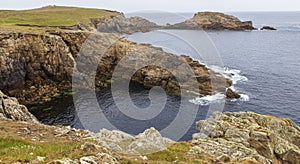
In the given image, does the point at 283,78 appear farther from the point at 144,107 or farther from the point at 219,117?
the point at 219,117

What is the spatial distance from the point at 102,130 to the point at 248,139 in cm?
1805

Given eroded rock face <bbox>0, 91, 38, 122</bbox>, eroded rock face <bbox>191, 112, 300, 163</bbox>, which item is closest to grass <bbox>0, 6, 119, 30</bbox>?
eroded rock face <bbox>0, 91, 38, 122</bbox>

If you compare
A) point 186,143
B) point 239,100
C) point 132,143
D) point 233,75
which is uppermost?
point 132,143

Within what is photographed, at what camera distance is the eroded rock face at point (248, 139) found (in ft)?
87.9

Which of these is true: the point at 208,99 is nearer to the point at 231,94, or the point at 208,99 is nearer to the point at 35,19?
the point at 231,94

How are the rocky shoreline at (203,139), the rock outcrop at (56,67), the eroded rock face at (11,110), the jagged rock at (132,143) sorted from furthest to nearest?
the rock outcrop at (56,67), the eroded rock face at (11,110), the rocky shoreline at (203,139), the jagged rock at (132,143)

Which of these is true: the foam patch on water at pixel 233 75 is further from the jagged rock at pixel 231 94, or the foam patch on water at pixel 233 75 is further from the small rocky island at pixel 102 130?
the jagged rock at pixel 231 94

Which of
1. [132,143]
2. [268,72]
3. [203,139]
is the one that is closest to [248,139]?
[203,139]

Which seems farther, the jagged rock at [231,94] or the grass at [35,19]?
the grass at [35,19]

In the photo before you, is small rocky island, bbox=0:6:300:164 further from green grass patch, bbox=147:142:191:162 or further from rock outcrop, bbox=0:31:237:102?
rock outcrop, bbox=0:31:237:102

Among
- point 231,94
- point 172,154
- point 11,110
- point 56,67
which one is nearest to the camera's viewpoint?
point 172,154

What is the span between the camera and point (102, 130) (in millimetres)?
31766

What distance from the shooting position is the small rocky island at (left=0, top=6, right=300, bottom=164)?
64.4 feet

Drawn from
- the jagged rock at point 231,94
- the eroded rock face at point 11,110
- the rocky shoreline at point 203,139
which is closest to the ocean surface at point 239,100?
the jagged rock at point 231,94
